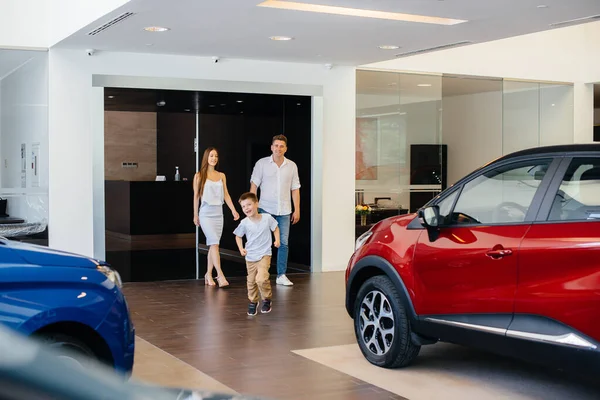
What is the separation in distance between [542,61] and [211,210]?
7.31 m

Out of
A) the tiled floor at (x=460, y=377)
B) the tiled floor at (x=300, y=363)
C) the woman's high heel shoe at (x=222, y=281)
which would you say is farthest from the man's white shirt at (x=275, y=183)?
the tiled floor at (x=460, y=377)

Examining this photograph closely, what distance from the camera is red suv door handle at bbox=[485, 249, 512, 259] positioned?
5.47 m

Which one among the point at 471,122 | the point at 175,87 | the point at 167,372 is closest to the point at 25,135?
the point at 175,87

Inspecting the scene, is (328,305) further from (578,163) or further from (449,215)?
(578,163)

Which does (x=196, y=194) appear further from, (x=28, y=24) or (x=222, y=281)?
(x=28, y=24)

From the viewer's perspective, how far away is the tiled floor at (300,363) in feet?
19.2

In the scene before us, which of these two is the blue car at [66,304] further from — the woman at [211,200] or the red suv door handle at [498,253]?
the woman at [211,200]

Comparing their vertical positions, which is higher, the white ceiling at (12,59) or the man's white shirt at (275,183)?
the white ceiling at (12,59)

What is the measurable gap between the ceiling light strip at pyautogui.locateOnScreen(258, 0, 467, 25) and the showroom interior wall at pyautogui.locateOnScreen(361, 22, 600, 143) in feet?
12.8

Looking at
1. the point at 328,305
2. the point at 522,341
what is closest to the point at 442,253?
the point at 522,341

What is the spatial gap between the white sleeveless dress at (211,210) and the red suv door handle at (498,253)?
19.3ft

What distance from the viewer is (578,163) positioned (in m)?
5.41

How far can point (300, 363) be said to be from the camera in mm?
6699

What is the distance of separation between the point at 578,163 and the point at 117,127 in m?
7.40
